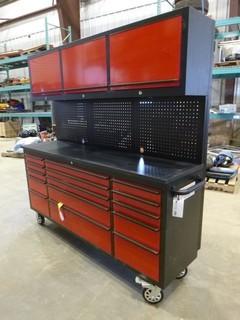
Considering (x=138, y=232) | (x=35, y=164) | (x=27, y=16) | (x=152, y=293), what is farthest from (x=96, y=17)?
(x=152, y=293)

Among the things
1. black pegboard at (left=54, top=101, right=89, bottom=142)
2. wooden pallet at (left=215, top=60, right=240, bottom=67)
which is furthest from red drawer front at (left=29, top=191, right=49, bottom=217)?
wooden pallet at (left=215, top=60, right=240, bottom=67)

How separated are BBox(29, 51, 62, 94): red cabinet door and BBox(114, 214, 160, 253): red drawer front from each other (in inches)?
50.7

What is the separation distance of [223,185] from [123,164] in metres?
2.04

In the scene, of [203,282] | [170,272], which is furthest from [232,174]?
[170,272]

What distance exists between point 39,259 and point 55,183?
0.61 meters

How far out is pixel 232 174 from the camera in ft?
10.3

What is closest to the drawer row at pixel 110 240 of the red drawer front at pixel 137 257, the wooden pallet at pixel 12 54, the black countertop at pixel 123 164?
the red drawer front at pixel 137 257

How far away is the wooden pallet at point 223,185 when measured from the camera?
10.00 feet

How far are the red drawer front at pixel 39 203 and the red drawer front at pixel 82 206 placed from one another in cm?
16

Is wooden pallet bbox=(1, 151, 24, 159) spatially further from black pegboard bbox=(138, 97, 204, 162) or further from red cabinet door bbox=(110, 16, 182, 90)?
red cabinet door bbox=(110, 16, 182, 90)

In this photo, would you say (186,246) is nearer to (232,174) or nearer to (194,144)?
(194,144)

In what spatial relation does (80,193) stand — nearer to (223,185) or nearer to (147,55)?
(147,55)

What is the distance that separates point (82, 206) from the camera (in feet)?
5.88

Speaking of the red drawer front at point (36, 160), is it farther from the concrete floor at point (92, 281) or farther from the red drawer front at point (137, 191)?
the red drawer front at point (137, 191)
